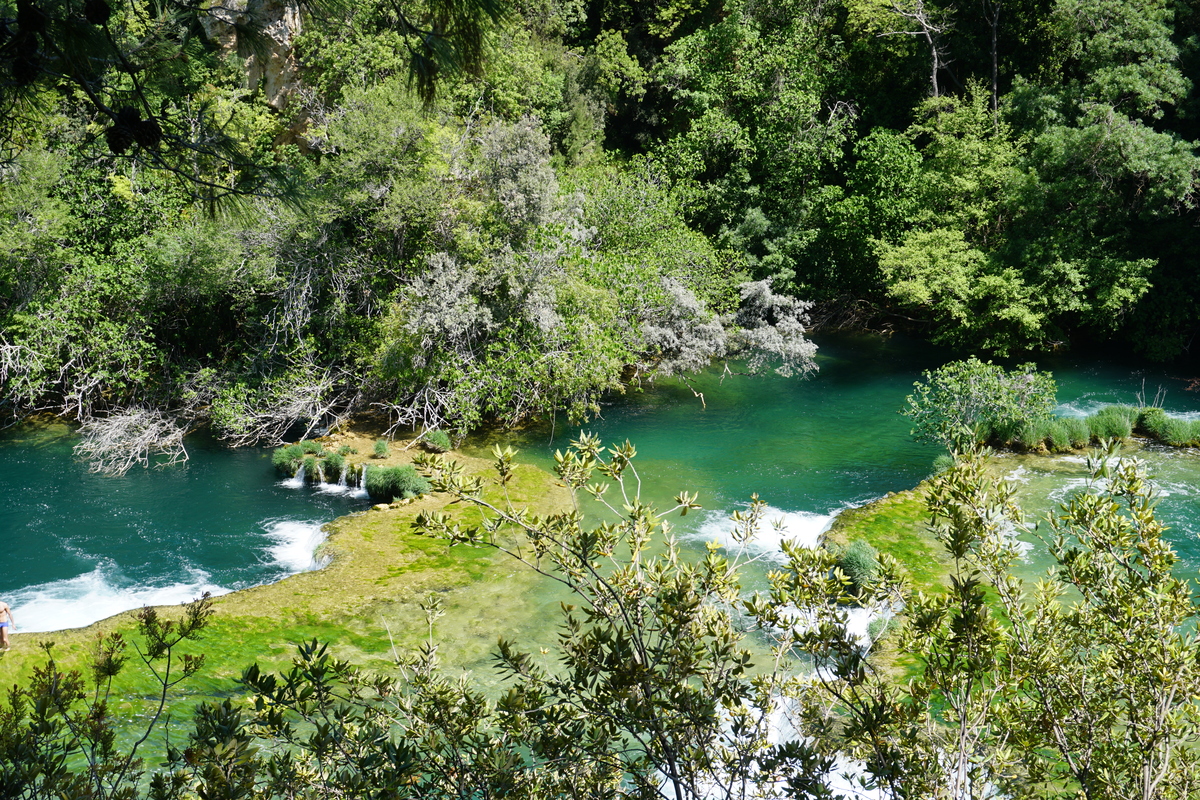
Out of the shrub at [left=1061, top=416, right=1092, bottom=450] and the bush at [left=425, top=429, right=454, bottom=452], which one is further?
the bush at [left=425, top=429, right=454, bottom=452]

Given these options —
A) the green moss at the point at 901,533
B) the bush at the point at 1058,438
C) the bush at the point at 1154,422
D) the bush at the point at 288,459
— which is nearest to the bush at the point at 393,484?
the bush at the point at 288,459

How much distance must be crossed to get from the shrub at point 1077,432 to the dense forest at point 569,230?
392 centimetres

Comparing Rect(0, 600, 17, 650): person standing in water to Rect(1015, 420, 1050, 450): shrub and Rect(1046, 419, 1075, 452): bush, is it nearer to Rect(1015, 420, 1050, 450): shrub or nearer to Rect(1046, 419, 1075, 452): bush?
Rect(1015, 420, 1050, 450): shrub

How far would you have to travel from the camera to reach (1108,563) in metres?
3.73

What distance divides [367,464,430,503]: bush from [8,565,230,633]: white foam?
3.12 m

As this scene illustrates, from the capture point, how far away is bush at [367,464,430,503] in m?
13.9

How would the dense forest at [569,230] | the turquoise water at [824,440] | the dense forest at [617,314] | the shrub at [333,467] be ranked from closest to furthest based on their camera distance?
the dense forest at [617,314], the turquoise water at [824,440], the shrub at [333,467], the dense forest at [569,230]

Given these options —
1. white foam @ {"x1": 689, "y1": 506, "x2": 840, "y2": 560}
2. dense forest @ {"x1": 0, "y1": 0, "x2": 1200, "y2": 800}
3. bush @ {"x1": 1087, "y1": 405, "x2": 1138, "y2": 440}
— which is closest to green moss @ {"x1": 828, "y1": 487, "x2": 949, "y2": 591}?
white foam @ {"x1": 689, "y1": 506, "x2": 840, "y2": 560}

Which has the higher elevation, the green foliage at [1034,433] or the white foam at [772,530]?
the green foliage at [1034,433]

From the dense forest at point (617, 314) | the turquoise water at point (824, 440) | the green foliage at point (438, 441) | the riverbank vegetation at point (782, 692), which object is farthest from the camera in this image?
the green foliage at point (438, 441)

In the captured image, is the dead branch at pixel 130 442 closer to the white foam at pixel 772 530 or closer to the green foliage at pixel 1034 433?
the white foam at pixel 772 530

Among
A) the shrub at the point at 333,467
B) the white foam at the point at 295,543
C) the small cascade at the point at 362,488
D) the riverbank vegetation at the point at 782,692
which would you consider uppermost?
the riverbank vegetation at the point at 782,692

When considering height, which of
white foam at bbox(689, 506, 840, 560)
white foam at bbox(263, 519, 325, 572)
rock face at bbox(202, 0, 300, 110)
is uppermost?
rock face at bbox(202, 0, 300, 110)

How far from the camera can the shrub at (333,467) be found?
1459 cm
